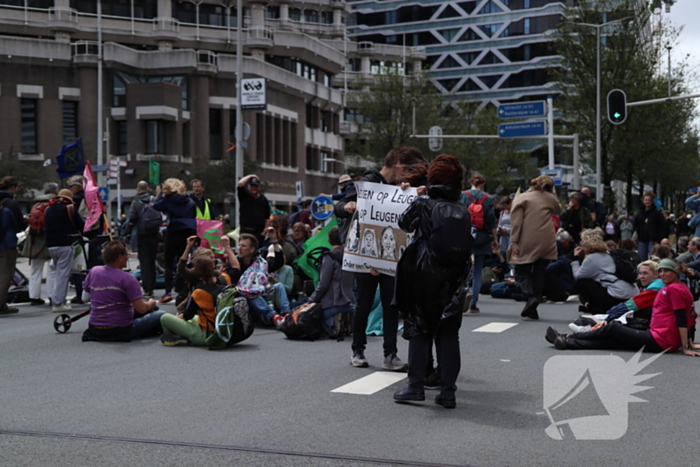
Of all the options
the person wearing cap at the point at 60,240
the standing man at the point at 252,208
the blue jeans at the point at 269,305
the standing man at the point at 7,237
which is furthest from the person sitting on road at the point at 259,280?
the standing man at the point at 7,237

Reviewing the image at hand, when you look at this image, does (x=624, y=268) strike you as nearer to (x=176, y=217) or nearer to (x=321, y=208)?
(x=176, y=217)

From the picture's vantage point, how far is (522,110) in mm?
38531

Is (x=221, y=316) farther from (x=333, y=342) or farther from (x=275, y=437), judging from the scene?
(x=275, y=437)

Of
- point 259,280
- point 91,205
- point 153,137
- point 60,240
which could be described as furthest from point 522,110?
point 259,280

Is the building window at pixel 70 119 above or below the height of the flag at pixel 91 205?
above

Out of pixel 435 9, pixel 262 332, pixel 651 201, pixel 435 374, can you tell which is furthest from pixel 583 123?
pixel 435 9

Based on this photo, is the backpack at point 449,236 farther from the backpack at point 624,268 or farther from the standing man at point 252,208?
the standing man at point 252,208

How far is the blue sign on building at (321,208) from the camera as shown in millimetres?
22203

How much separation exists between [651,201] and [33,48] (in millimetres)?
43182

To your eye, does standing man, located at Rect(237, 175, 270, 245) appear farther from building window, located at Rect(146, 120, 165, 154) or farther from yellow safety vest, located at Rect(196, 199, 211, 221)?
building window, located at Rect(146, 120, 165, 154)

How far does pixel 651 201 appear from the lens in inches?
855

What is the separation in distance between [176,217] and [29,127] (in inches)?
1718

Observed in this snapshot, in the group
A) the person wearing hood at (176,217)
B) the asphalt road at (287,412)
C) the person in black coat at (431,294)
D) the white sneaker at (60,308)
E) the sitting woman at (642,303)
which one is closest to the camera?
the asphalt road at (287,412)

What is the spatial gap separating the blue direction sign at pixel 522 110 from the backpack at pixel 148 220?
2320 cm
